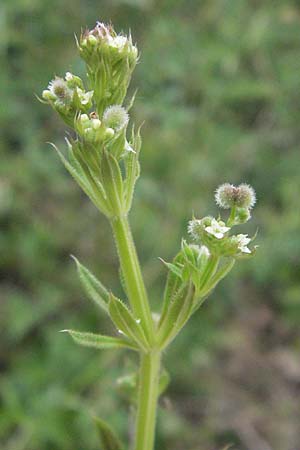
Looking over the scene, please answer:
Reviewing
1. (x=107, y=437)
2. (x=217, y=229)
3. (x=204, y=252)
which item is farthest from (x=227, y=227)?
(x=107, y=437)

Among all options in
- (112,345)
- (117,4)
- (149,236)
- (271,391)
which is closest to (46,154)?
(149,236)

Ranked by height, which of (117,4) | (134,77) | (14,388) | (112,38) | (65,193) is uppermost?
(117,4)

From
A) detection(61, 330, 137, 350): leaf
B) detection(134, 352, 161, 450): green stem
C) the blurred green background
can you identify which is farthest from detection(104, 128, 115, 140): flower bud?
the blurred green background

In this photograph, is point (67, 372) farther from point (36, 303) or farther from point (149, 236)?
point (149, 236)

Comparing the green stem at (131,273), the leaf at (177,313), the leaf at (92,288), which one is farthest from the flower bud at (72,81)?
the leaf at (177,313)

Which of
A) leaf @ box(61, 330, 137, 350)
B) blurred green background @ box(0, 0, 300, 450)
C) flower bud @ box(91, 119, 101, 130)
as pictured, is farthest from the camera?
blurred green background @ box(0, 0, 300, 450)

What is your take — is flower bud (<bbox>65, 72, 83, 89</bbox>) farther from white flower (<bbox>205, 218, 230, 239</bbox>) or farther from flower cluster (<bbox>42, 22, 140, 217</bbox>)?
white flower (<bbox>205, 218, 230, 239</bbox>)

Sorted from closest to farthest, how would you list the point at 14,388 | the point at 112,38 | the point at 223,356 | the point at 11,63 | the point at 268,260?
the point at 112,38 → the point at 14,388 → the point at 268,260 → the point at 11,63 → the point at 223,356
